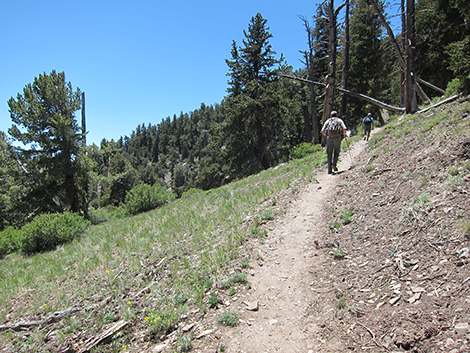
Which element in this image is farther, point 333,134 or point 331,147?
point 331,147

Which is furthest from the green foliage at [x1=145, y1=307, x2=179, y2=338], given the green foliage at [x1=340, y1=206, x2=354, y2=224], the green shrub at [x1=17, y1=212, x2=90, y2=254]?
the green shrub at [x1=17, y1=212, x2=90, y2=254]

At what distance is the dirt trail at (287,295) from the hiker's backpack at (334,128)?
4035mm

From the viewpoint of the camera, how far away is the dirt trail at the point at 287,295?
3428 mm

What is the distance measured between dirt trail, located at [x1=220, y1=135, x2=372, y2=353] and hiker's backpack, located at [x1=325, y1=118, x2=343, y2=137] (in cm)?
404

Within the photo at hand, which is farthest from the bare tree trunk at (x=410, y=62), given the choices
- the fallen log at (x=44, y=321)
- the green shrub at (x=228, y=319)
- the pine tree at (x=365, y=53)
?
the fallen log at (x=44, y=321)

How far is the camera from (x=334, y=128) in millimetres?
9867

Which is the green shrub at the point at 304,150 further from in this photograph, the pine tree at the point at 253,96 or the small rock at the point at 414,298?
the small rock at the point at 414,298

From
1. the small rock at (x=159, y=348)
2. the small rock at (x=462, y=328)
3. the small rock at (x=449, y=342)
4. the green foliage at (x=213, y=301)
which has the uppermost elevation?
the small rock at (x=462, y=328)

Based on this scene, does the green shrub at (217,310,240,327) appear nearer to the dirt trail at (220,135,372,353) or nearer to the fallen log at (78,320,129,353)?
the dirt trail at (220,135,372,353)

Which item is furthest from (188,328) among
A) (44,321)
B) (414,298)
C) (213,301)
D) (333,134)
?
(333,134)

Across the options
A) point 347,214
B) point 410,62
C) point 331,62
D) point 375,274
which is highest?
point 331,62

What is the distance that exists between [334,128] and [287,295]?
23.9ft

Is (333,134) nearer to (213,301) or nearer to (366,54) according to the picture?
(213,301)

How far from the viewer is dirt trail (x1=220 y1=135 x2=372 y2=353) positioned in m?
3.43
